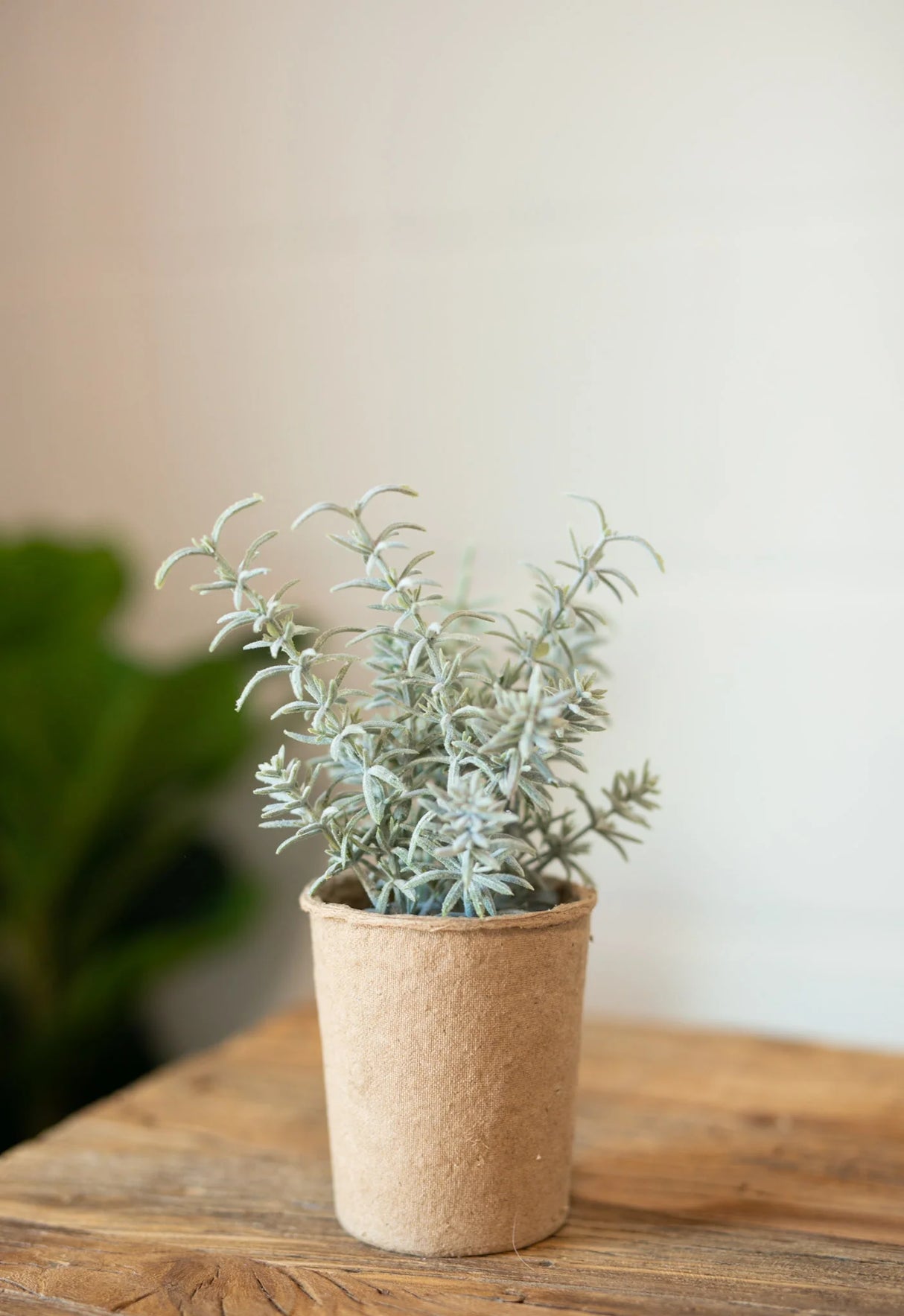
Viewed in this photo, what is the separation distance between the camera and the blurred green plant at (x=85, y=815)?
49.1 inches

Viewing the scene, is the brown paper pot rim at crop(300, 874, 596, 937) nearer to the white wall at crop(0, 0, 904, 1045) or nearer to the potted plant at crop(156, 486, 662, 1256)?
the potted plant at crop(156, 486, 662, 1256)

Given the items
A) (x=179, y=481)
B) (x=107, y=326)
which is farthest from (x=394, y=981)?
(x=107, y=326)

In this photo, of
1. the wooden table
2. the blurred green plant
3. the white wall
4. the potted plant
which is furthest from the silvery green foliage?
the blurred green plant

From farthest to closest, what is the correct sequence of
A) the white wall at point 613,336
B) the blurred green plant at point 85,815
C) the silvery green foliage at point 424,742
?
1. the blurred green plant at point 85,815
2. the white wall at point 613,336
3. the silvery green foliage at point 424,742

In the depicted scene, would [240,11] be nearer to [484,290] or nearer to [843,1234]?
[484,290]

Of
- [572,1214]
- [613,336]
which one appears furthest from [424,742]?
[613,336]

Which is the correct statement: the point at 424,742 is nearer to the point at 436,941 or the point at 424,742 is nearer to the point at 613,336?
the point at 436,941

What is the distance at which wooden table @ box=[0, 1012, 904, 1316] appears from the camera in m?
0.56

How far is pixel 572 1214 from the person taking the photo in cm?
A: 66

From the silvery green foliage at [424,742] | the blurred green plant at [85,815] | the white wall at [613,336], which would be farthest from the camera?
the blurred green plant at [85,815]

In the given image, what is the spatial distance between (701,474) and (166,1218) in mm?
769

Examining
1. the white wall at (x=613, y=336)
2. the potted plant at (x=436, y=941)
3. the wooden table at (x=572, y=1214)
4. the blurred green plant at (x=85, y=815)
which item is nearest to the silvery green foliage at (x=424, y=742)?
the potted plant at (x=436, y=941)

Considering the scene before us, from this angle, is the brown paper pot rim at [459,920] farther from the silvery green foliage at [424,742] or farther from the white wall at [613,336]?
the white wall at [613,336]

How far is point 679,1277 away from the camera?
57cm
